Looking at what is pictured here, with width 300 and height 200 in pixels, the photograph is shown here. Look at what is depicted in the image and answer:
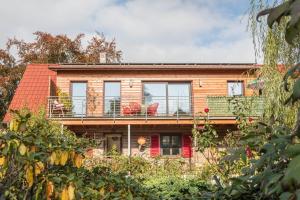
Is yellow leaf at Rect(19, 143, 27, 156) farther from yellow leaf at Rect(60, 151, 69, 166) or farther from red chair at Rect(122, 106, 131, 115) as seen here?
red chair at Rect(122, 106, 131, 115)

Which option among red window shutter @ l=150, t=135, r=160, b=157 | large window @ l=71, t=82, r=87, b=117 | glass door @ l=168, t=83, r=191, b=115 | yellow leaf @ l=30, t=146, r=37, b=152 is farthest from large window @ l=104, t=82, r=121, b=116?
yellow leaf @ l=30, t=146, r=37, b=152

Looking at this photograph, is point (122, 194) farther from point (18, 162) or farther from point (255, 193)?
point (255, 193)

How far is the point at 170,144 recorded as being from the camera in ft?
76.1

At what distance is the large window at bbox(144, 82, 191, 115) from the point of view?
2275cm

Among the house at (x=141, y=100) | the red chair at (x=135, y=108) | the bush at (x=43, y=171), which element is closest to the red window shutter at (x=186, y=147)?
the house at (x=141, y=100)

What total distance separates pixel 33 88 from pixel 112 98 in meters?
5.03

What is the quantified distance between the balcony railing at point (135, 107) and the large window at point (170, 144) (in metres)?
1.41

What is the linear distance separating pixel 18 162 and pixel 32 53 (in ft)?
111

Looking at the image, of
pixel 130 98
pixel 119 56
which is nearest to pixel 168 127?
pixel 130 98

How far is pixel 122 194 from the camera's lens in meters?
2.82

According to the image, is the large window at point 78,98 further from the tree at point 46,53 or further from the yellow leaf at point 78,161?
the yellow leaf at point 78,161

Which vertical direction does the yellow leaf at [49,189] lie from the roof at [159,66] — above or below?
below

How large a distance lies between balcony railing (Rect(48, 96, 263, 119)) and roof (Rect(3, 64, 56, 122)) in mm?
1654

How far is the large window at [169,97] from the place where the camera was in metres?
22.8
